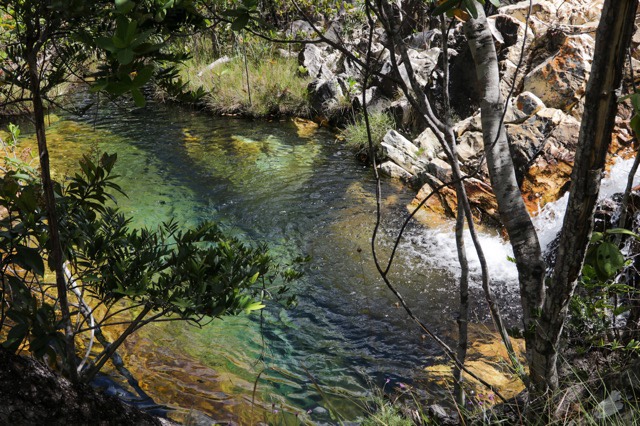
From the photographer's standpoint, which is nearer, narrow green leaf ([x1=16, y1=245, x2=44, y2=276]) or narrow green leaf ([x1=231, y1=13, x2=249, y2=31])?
narrow green leaf ([x1=16, y1=245, x2=44, y2=276])

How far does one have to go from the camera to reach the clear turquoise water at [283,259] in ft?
11.3

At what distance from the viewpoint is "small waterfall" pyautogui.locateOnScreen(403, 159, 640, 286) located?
18.0 ft

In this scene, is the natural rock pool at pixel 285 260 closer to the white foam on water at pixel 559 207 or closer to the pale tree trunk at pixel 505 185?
the white foam on water at pixel 559 207

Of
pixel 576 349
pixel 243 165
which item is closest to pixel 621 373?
pixel 576 349

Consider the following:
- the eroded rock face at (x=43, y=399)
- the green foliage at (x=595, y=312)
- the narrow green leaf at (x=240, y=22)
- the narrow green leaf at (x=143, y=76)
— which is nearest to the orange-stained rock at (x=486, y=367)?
the green foliage at (x=595, y=312)

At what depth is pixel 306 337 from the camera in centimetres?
419

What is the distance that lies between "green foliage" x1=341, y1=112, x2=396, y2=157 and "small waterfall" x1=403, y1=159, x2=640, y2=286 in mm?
3007

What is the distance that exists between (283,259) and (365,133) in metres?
4.15

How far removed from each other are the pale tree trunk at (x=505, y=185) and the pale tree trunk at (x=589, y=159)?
3.9 inches

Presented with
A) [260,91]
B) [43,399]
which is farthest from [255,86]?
[43,399]

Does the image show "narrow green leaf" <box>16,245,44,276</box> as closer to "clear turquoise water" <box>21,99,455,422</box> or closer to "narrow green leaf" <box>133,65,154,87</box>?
"clear turquoise water" <box>21,99,455,422</box>

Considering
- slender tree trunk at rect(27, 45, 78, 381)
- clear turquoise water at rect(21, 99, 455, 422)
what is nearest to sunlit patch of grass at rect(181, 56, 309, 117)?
clear turquoise water at rect(21, 99, 455, 422)

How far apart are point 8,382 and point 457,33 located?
9795mm

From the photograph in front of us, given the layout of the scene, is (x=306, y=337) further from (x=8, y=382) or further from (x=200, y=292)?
(x=8, y=382)
